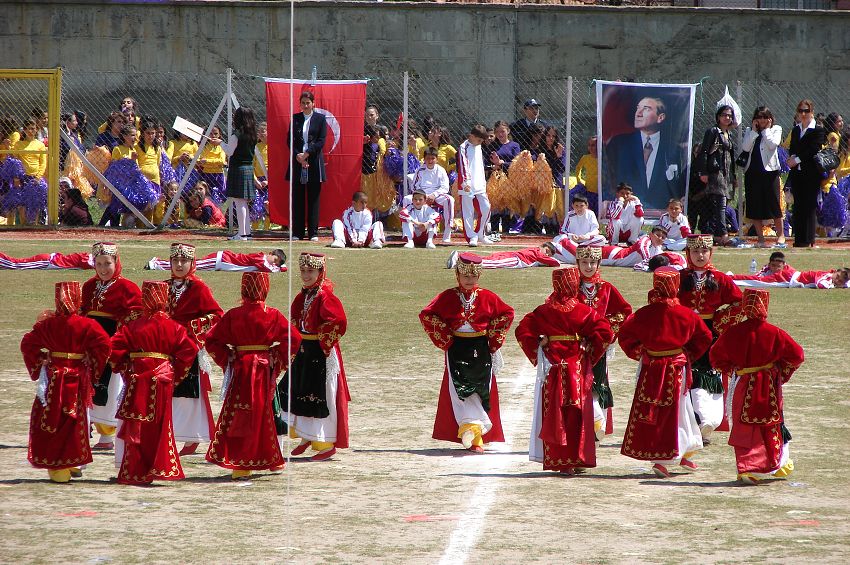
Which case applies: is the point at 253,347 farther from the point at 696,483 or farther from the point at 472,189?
the point at 472,189

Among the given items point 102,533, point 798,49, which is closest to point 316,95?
point 798,49

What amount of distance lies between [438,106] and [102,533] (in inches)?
721

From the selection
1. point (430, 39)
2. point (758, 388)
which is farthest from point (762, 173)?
point (758, 388)

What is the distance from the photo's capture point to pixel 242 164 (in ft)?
61.7

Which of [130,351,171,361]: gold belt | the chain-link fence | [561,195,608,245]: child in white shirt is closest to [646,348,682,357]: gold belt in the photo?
[130,351,171,361]: gold belt

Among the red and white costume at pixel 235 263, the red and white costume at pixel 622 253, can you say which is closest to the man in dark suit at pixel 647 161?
the red and white costume at pixel 622 253

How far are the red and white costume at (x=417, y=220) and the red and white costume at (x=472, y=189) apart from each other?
0.46 meters

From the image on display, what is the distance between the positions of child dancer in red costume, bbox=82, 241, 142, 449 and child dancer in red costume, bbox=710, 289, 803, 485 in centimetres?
382

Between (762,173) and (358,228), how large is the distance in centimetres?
565

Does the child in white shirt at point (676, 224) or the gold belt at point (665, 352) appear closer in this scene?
the gold belt at point (665, 352)

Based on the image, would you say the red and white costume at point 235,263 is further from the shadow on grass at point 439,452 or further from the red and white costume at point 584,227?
the shadow on grass at point 439,452

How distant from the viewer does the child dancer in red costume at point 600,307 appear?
9.04 metres

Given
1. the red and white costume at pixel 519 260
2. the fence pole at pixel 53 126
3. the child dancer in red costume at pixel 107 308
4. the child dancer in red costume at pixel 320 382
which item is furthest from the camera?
the fence pole at pixel 53 126

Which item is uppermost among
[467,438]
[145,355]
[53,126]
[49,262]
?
[53,126]
